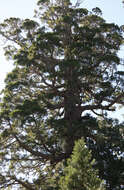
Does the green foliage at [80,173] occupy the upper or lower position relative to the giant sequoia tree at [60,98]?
lower

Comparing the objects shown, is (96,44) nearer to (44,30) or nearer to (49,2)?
(44,30)

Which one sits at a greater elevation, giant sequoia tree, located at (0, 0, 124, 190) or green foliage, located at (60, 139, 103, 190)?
giant sequoia tree, located at (0, 0, 124, 190)

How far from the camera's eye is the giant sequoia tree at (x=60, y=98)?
9.46 meters

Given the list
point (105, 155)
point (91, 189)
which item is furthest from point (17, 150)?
point (91, 189)

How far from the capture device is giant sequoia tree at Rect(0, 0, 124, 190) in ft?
31.0

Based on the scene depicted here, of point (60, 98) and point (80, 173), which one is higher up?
point (60, 98)

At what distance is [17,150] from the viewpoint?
415 inches

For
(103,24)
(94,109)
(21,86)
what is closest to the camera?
(21,86)

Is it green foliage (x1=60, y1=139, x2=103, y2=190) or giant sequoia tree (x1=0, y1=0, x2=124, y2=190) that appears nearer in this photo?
green foliage (x1=60, y1=139, x2=103, y2=190)

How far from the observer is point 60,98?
40.8 ft

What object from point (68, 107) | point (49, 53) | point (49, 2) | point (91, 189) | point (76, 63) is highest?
point (49, 2)

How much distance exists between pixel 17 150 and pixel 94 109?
12.1 feet

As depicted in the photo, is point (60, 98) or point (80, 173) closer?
point (80, 173)

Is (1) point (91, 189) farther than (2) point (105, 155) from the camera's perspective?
No
